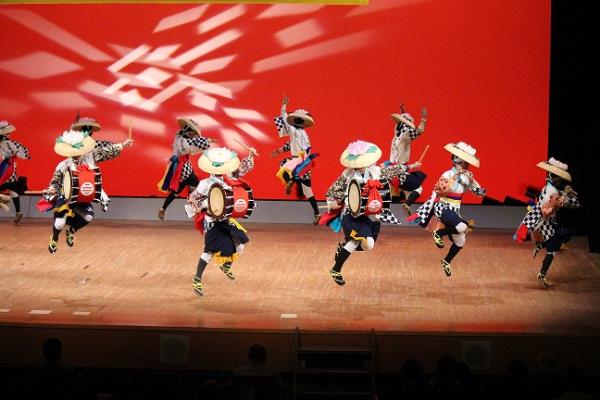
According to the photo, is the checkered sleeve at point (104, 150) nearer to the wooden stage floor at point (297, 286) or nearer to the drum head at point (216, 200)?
the wooden stage floor at point (297, 286)

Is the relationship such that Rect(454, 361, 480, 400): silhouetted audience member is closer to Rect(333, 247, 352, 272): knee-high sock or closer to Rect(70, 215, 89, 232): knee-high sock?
Rect(333, 247, 352, 272): knee-high sock

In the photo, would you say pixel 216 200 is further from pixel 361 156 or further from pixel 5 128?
pixel 5 128

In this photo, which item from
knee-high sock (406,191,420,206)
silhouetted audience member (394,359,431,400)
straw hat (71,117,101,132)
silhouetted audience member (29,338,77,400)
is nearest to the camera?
silhouetted audience member (394,359,431,400)

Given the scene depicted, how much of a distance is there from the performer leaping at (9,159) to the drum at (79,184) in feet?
8.02

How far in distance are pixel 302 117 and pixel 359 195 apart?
9.55ft

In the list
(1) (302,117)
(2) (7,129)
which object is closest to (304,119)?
(1) (302,117)

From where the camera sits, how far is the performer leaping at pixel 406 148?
39.3ft

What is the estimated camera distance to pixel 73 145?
33.2 ft

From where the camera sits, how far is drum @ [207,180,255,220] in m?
9.05

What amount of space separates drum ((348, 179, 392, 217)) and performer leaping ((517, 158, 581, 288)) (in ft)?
4.76

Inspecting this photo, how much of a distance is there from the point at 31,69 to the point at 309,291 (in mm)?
5347

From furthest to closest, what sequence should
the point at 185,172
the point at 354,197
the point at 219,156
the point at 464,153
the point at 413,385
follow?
the point at 185,172, the point at 464,153, the point at 354,197, the point at 219,156, the point at 413,385

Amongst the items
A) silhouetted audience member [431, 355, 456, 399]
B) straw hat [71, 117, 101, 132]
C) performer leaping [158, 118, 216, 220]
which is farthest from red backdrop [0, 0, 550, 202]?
silhouetted audience member [431, 355, 456, 399]

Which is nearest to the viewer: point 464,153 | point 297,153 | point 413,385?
point 413,385
